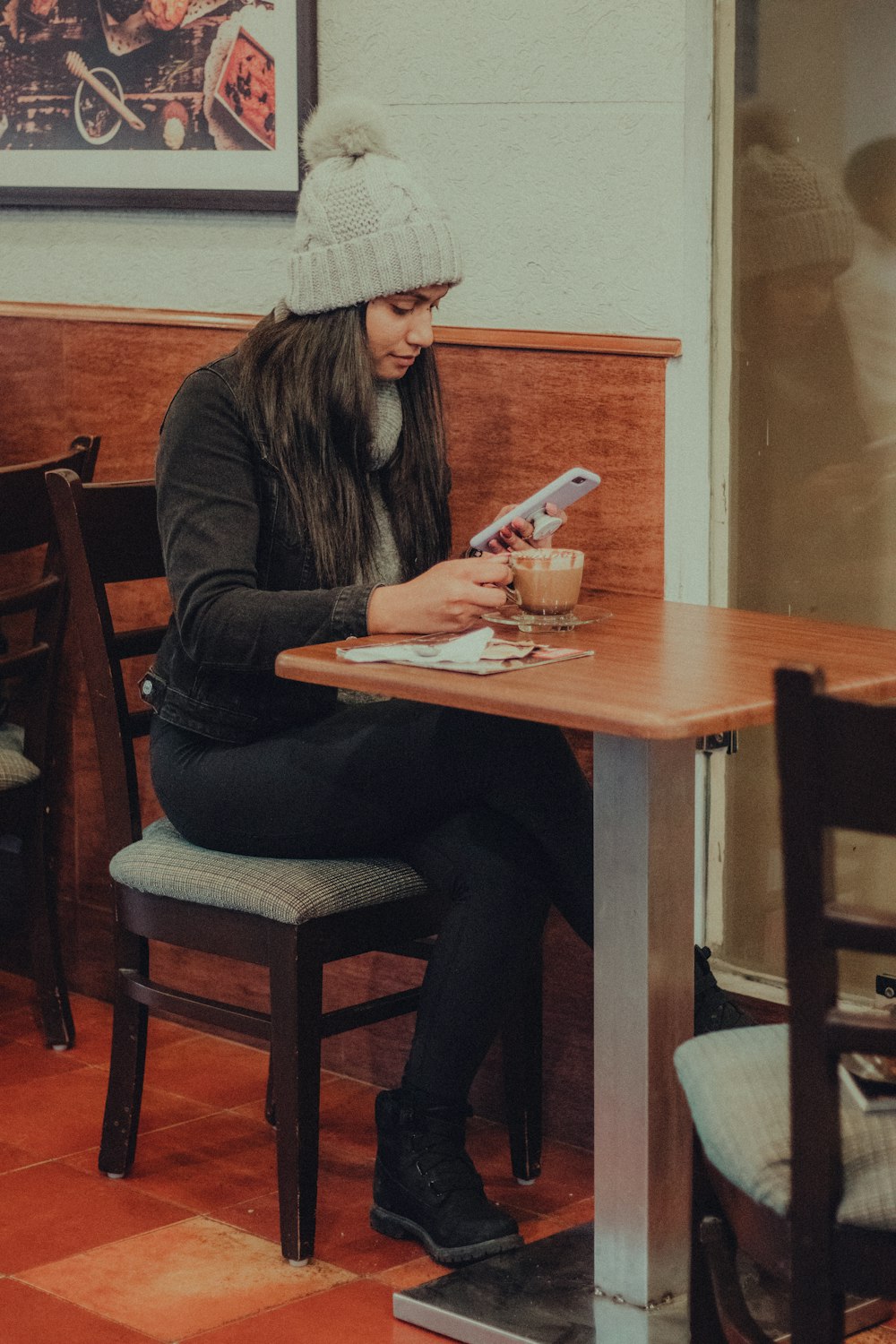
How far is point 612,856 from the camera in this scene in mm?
2082

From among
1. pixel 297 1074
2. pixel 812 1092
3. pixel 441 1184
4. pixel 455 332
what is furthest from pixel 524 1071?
pixel 812 1092

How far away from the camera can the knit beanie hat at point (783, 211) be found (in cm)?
248

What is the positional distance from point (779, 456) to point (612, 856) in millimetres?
767

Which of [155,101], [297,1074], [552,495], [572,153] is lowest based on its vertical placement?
[297,1074]

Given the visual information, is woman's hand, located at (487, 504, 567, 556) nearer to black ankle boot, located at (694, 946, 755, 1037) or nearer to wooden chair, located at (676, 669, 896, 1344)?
black ankle boot, located at (694, 946, 755, 1037)

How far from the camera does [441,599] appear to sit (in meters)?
2.17

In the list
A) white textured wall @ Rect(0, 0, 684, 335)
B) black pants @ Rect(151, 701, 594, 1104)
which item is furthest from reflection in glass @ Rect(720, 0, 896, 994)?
black pants @ Rect(151, 701, 594, 1104)

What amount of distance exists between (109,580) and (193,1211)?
0.90m

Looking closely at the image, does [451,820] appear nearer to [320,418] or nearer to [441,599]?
[441,599]

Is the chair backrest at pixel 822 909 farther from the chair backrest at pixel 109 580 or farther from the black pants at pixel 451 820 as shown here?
the chair backrest at pixel 109 580

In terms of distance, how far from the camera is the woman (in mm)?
2328

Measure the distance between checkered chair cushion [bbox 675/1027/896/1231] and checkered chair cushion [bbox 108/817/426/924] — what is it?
772mm

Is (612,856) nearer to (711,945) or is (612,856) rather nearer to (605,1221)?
(605,1221)

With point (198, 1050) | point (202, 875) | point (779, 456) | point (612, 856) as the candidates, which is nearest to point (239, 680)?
point (202, 875)
